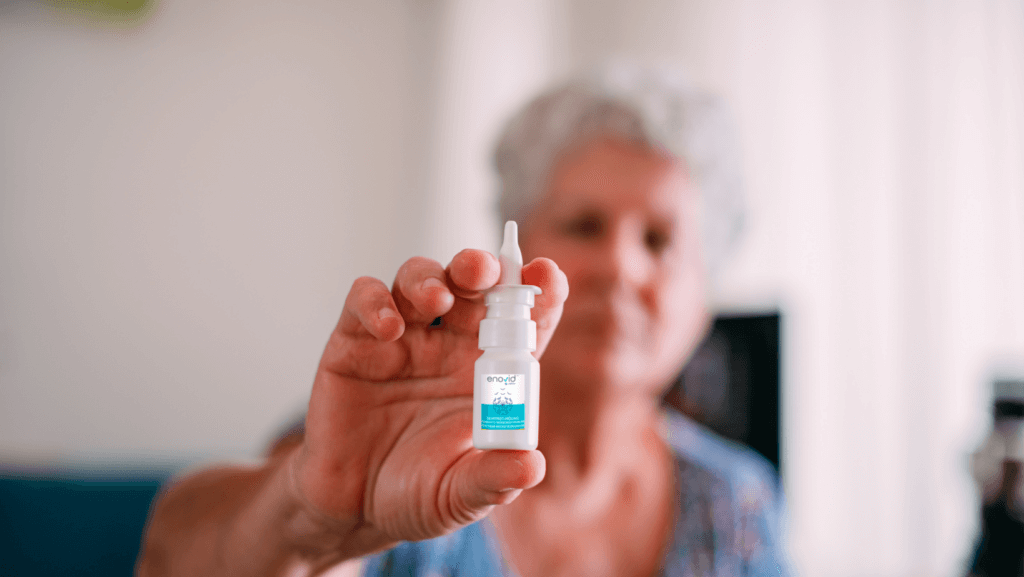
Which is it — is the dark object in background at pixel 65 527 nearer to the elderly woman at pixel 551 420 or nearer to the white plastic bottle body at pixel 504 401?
the elderly woman at pixel 551 420

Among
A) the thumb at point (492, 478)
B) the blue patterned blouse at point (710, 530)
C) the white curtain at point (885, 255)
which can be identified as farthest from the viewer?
the white curtain at point (885, 255)

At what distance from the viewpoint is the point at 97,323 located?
189 cm

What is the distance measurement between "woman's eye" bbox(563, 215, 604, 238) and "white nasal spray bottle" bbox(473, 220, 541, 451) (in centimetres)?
46

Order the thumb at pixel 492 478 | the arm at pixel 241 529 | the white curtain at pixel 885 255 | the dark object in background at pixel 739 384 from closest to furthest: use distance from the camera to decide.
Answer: the thumb at pixel 492 478 < the arm at pixel 241 529 < the dark object in background at pixel 739 384 < the white curtain at pixel 885 255

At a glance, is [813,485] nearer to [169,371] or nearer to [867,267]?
[867,267]

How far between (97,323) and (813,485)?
232 cm

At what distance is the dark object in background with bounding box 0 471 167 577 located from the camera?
3.74 ft

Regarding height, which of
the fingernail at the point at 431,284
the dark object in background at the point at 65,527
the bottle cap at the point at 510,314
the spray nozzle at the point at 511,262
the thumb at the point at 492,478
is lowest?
the dark object in background at the point at 65,527

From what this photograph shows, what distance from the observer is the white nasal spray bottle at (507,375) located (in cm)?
38

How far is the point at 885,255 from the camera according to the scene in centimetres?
171

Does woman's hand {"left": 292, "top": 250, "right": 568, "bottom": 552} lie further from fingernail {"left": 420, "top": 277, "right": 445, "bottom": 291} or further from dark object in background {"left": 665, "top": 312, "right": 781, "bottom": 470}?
dark object in background {"left": 665, "top": 312, "right": 781, "bottom": 470}

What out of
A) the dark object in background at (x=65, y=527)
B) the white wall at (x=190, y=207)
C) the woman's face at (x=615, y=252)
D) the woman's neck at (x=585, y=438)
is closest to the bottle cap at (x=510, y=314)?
the woman's face at (x=615, y=252)

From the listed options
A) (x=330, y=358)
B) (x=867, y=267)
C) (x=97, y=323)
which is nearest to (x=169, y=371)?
(x=97, y=323)

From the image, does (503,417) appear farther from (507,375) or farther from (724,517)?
(724,517)
